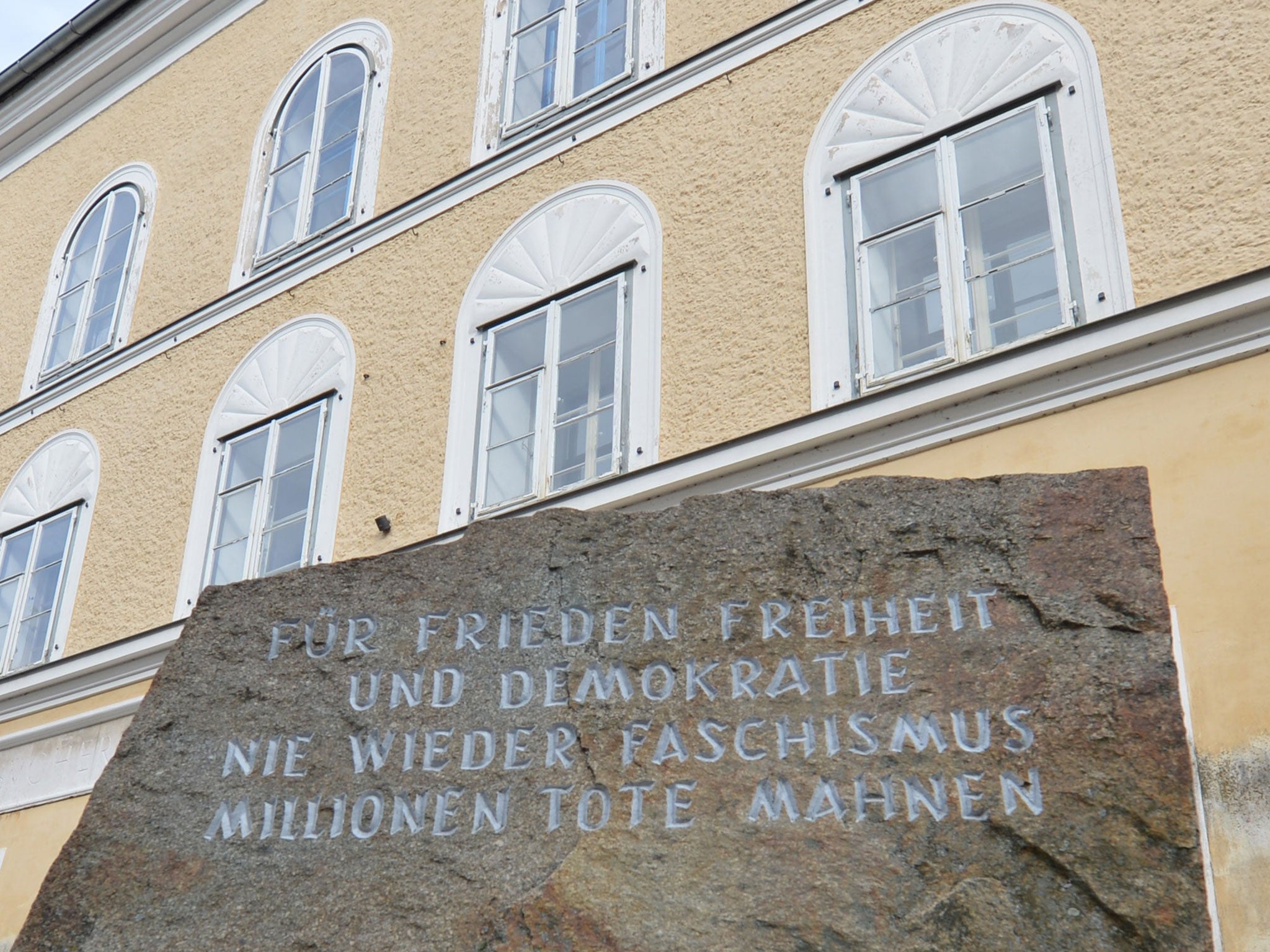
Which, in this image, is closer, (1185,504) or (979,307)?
(1185,504)

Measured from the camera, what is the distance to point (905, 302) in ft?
22.6

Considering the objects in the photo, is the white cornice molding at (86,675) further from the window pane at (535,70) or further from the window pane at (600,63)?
the window pane at (600,63)

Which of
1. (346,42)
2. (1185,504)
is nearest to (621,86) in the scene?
(346,42)

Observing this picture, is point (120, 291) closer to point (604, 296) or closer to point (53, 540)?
point (53, 540)

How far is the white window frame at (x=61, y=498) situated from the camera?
979cm

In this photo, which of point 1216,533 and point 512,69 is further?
point 512,69

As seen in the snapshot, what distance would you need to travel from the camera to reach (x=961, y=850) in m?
3.57

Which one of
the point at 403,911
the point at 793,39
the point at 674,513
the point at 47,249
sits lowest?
the point at 403,911

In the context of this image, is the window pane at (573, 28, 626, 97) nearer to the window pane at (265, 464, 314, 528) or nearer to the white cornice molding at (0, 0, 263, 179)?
the window pane at (265, 464, 314, 528)

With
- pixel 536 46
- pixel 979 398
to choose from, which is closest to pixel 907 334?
pixel 979 398

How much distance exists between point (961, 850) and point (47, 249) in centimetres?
1064

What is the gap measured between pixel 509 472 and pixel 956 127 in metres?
2.85

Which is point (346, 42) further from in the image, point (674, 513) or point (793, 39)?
point (674, 513)

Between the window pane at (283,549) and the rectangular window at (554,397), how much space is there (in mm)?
1361
